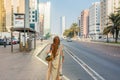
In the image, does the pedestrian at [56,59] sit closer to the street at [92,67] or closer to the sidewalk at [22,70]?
the sidewalk at [22,70]

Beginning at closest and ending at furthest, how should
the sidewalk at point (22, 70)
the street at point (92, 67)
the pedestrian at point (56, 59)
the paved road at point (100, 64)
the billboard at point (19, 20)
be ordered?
the pedestrian at point (56, 59) < the sidewalk at point (22, 70) < the street at point (92, 67) < the paved road at point (100, 64) < the billboard at point (19, 20)

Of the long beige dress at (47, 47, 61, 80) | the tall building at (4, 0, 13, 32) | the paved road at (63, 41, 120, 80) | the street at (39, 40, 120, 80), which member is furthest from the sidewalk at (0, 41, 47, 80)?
the tall building at (4, 0, 13, 32)

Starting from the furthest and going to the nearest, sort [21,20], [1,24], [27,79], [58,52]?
[1,24] < [21,20] < [27,79] < [58,52]

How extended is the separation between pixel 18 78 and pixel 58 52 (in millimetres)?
4545

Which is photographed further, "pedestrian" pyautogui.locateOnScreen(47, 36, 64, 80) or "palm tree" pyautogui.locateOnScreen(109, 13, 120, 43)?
"palm tree" pyautogui.locateOnScreen(109, 13, 120, 43)


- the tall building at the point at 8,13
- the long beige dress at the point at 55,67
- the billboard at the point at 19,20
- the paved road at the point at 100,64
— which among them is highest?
the tall building at the point at 8,13

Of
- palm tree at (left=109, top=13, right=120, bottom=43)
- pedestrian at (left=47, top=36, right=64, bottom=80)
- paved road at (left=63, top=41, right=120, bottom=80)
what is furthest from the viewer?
palm tree at (left=109, top=13, right=120, bottom=43)

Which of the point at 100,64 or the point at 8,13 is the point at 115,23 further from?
the point at 8,13

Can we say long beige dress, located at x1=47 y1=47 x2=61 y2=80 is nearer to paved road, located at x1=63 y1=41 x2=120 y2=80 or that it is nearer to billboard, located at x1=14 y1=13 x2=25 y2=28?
paved road, located at x1=63 y1=41 x2=120 y2=80

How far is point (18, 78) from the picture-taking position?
12625mm

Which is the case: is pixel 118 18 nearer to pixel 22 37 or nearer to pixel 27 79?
pixel 22 37

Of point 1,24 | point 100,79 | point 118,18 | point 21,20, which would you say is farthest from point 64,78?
point 1,24

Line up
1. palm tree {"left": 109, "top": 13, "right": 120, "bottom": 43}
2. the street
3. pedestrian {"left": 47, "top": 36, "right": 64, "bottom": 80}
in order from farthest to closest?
palm tree {"left": 109, "top": 13, "right": 120, "bottom": 43} < the street < pedestrian {"left": 47, "top": 36, "right": 64, "bottom": 80}

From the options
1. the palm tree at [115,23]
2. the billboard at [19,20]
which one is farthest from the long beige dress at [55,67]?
the palm tree at [115,23]
